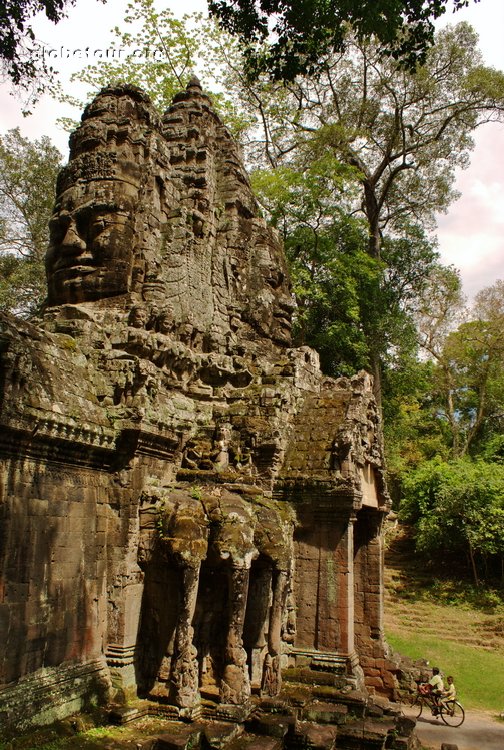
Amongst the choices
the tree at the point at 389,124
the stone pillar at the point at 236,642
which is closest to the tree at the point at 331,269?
the tree at the point at 389,124

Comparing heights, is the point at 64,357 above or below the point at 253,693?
above

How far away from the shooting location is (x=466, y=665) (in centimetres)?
1706

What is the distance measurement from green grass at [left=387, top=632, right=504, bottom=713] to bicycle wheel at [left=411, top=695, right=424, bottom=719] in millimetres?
1892

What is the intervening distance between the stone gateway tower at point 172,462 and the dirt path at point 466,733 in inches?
43.4

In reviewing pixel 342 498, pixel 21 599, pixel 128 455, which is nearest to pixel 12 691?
pixel 21 599

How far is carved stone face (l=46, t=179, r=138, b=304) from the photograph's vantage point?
38.0 ft

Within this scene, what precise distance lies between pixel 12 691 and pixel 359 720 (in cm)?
511

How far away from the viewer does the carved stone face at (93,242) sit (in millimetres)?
11594

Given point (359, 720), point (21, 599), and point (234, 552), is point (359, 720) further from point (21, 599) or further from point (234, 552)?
point (21, 599)

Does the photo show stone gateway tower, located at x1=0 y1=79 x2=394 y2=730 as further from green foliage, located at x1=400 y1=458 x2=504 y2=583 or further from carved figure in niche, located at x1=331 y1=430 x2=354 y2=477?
green foliage, located at x1=400 y1=458 x2=504 y2=583

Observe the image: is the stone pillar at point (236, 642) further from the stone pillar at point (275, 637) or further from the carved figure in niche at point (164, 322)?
the carved figure in niche at point (164, 322)

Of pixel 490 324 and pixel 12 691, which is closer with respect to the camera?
pixel 12 691

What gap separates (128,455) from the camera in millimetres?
9000

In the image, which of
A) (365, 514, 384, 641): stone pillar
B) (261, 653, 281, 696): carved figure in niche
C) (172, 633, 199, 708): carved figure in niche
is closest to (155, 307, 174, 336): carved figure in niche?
(172, 633, 199, 708): carved figure in niche
